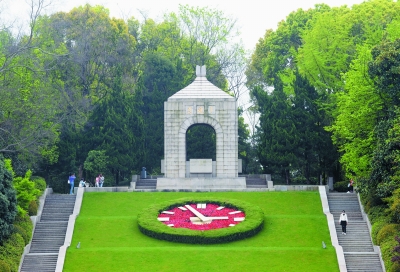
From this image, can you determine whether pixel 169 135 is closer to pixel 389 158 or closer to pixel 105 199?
pixel 105 199

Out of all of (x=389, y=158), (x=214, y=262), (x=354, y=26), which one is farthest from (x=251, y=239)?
(x=354, y=26)

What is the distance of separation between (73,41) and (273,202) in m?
25.5

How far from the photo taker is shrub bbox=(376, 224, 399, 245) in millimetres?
41375

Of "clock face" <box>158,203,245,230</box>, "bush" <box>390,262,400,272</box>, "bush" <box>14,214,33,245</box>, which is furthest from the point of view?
"clock face" <box>158,203,245,230</box>

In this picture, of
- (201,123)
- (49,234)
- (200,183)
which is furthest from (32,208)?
(201,123)

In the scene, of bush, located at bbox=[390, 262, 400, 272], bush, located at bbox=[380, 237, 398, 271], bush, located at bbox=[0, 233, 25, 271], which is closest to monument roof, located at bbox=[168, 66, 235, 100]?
bush, located at bbox=[0, 233, 25, 271]

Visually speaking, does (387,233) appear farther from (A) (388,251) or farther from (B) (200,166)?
(B) (200,166)

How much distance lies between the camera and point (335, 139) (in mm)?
51844

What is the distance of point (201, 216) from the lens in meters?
45.8

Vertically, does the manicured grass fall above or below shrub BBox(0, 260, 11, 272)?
above

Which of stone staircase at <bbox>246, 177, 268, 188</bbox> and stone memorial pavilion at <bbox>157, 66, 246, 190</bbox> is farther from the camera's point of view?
stone staircase at <bbox>246, 177, 268, 188</bbox>

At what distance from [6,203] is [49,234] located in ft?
16.1

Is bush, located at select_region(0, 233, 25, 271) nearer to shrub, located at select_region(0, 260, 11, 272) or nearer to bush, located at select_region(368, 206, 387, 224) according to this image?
shrub, located at select_region(0, 260, 11, 272)

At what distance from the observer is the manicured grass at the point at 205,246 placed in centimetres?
4000
